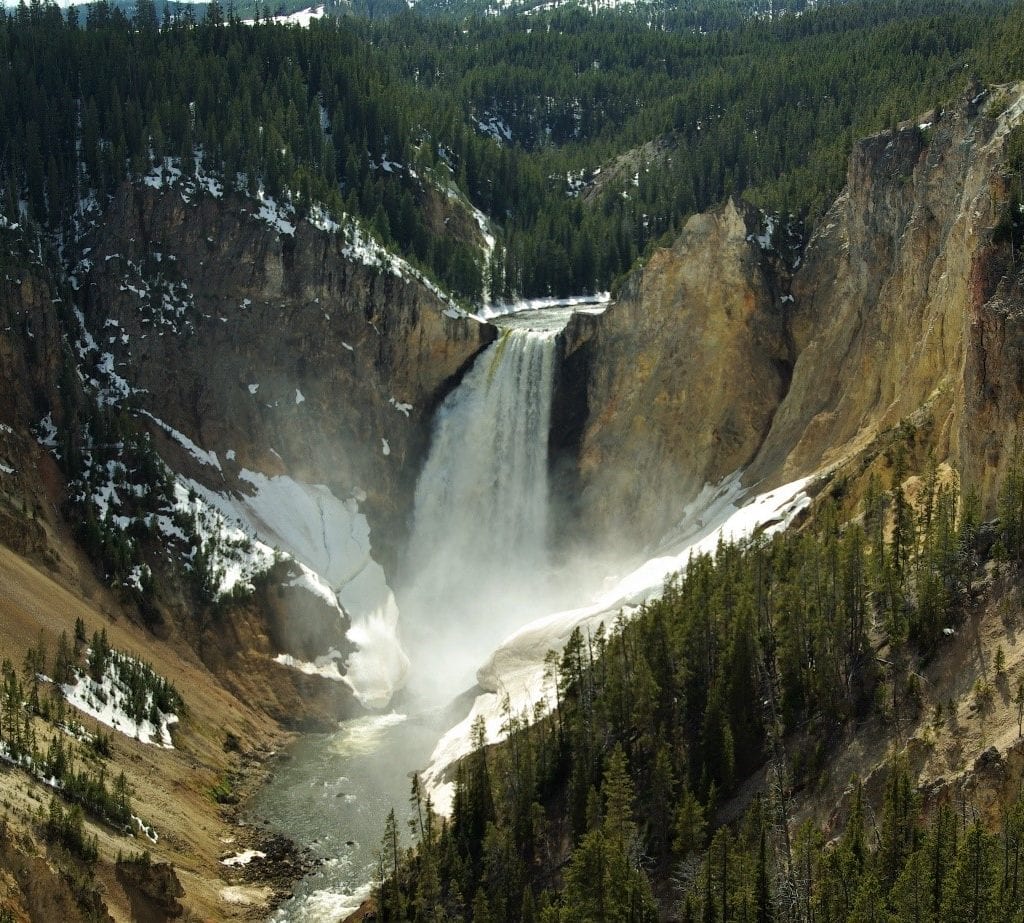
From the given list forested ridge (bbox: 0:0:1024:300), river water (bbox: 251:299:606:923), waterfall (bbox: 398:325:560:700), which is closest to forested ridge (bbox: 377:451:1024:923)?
river water (bbox: 251:299:606:923)

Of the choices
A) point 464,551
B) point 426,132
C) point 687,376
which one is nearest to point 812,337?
point 687,376

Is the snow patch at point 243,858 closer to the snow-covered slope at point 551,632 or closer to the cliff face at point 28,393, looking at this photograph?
the snow-covered slope at point 551,632

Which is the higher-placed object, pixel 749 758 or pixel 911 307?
pixel 911 307

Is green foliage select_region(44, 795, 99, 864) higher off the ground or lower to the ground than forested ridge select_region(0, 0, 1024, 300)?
lower

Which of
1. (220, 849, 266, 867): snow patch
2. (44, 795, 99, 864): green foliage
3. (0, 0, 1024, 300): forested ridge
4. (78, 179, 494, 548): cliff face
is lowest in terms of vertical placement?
(44, 795, 99, 864): green foliage

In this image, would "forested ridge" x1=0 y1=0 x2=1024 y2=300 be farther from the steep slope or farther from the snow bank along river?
the snow bank along river

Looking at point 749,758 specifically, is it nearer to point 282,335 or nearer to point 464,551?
point 464,551

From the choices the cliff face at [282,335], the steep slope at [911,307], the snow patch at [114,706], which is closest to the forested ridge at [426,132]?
the cliff face at [282,335]

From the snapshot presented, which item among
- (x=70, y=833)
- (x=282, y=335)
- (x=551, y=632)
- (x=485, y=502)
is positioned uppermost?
(x=282, y=335)
